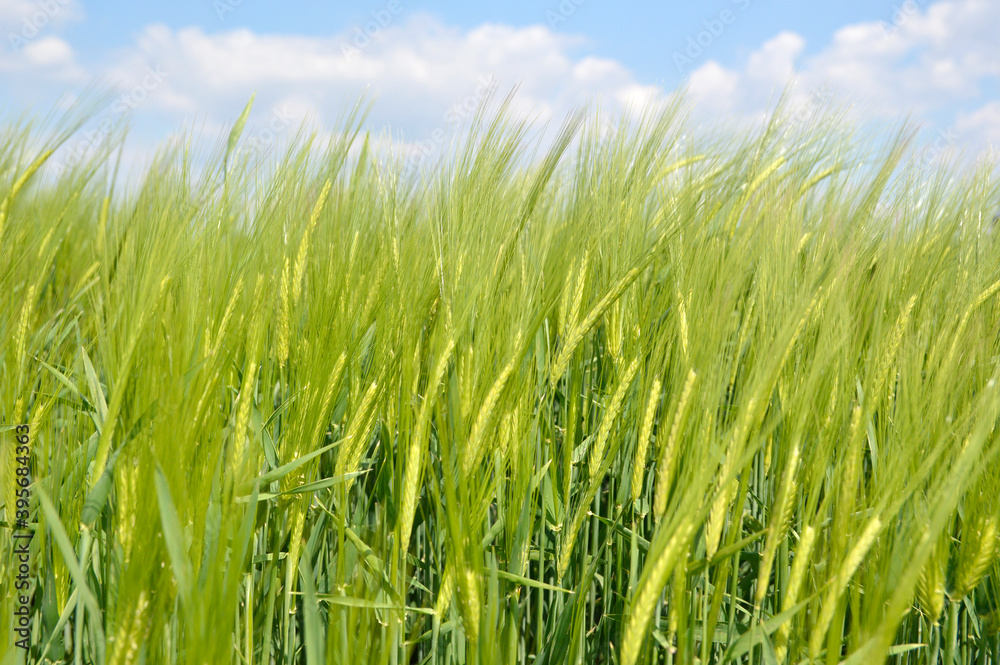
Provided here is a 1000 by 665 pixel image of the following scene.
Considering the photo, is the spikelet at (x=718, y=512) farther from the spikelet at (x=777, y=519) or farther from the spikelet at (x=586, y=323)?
the spikelet at (x=586, y=323)

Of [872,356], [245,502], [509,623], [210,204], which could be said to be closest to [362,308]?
[210,204]

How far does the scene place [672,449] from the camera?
2.55 ft

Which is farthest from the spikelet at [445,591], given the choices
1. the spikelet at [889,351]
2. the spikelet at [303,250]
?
the spikelet at [889,351]

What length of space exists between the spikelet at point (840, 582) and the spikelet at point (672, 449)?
18cm

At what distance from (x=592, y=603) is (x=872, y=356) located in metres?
0.59

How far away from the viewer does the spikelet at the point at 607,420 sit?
2.90 ft

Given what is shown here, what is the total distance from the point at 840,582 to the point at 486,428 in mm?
411

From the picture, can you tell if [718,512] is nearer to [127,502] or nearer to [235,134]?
[127,502]

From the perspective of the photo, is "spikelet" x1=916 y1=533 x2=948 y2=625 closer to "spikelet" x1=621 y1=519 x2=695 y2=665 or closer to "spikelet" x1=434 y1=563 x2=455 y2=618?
"spikelet" x1=621 y1=519 x2=695 y2=665

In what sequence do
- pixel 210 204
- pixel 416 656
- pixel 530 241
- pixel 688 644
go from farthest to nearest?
1. pixel 416 656
2. pixel 530 241
3. pixel 210 204
4. pixel 688 644

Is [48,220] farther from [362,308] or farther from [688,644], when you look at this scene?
[688,644]

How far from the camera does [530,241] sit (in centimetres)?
117

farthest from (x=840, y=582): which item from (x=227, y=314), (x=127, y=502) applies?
(x=227, y=314)

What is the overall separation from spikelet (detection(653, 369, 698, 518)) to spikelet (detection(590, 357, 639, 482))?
106 millimetres
